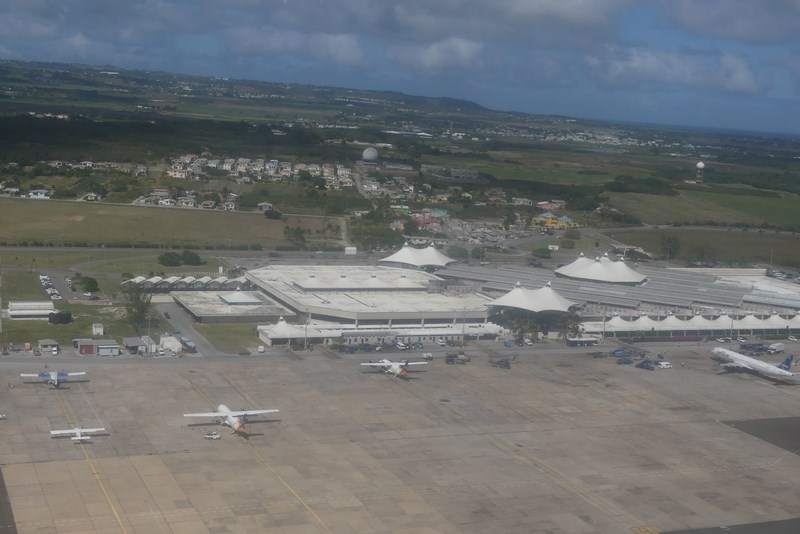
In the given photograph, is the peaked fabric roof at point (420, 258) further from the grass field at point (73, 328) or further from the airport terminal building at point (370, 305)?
the grass field at point (73, 328)

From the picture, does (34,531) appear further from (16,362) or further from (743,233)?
(743,233)

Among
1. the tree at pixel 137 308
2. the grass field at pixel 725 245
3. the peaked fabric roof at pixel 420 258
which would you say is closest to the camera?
the tree at pixel 137 308

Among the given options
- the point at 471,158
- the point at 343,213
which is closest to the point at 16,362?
the point at 343,213

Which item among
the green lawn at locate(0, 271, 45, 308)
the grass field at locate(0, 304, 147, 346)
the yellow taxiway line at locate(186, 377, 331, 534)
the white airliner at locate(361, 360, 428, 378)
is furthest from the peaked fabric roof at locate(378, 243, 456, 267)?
the yellow taxiway line at locate(186, 377, 331, 534)

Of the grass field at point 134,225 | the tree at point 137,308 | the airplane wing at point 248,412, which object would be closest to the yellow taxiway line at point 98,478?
the airplane wing at point 248,412

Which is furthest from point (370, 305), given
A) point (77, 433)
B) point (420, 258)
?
point (77, 433)
